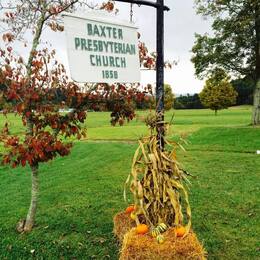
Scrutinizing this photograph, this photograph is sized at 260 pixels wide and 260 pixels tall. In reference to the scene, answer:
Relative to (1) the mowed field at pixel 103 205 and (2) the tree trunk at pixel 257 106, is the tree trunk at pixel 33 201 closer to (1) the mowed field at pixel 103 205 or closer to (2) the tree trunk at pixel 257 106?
(1) the mowed field at pixel 103 205

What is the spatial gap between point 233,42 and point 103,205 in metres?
19.3

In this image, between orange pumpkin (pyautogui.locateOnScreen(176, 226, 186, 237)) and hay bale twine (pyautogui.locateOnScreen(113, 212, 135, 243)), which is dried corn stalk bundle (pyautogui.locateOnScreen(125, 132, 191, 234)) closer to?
orange pumpkin (pyautogui.locateOnScreen(176, 226, 186, 237))

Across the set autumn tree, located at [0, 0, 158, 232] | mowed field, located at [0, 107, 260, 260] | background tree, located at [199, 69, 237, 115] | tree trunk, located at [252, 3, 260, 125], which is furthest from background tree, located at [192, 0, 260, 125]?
background tree, located at [199, 69, 237, 115]

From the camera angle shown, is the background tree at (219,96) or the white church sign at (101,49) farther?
the background tree at (219,96)

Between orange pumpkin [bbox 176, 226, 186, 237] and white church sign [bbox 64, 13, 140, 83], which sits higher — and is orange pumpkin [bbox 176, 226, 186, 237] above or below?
below

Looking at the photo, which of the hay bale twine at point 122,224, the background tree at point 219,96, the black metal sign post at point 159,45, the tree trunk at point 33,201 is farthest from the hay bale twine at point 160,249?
the background tree at point 219,96

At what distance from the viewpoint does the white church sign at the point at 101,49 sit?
3.99 meters

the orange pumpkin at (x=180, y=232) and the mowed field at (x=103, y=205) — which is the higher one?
the orange pumpkin at (x=180, y=232)

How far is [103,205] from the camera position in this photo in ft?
25.1

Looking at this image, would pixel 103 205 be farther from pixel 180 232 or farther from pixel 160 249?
pixel 160 249

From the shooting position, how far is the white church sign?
399 centimetres

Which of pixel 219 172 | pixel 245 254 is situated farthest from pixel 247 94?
pixel 245 254

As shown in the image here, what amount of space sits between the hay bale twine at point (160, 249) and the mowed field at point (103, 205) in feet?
4.42

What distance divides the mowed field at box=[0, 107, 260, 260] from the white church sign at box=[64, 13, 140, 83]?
0.61 meters
